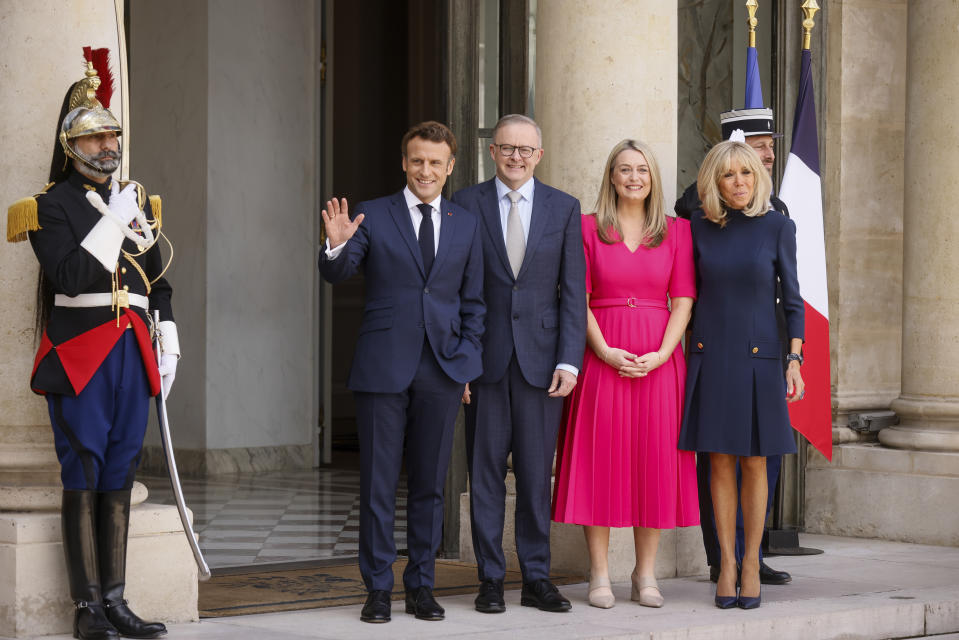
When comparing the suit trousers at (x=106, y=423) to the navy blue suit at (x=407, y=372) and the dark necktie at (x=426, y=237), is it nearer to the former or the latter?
the navy blue suit at (x=407, y=372)

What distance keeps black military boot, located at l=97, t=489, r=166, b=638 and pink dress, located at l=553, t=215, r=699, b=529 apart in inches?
66.5

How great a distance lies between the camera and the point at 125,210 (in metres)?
5.05

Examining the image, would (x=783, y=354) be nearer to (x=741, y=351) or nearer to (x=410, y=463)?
(x=741, y=351)

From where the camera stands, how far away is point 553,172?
6.84 metres

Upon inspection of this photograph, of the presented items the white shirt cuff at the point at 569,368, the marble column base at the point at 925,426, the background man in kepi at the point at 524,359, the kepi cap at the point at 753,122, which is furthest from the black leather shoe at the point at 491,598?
the marble column base at the point at 925,426

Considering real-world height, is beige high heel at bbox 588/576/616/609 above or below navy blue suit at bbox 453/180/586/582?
below

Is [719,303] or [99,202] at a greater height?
[99,202]

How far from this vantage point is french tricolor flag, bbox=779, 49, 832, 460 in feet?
24.0

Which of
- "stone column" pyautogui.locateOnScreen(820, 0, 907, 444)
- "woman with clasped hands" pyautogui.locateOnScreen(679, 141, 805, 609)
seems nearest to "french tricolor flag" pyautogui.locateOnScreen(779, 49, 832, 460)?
"stone column" pyautogui.locateOnScreen(820, 0, 907, 444)

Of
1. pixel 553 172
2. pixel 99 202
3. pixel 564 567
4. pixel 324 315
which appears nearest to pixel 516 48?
pixel 553 172

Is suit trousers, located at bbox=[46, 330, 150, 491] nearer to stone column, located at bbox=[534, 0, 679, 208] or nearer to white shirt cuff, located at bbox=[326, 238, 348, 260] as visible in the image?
white shirt cuff, located at bbox=[326, 238, 348, 260]

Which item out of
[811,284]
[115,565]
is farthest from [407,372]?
[811,284]

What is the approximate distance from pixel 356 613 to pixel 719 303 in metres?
1.80

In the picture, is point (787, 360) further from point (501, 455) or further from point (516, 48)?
point (516, 48)
